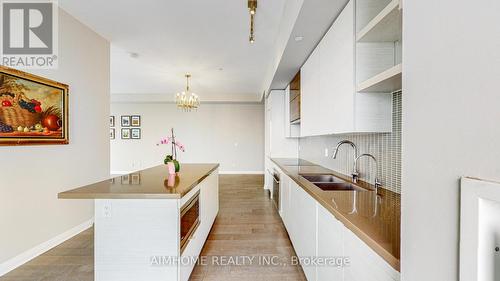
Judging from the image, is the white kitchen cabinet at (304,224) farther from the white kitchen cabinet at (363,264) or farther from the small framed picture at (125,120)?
the small framed picture at (125,120)

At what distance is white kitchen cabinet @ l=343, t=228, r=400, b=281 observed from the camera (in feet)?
2.96

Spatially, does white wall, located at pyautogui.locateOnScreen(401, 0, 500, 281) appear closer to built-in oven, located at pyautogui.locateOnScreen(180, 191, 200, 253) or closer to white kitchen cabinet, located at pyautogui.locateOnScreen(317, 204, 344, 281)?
white kitchen cabinet, located at pyautogui.locateOnScreen(317, 204, 344, 281)

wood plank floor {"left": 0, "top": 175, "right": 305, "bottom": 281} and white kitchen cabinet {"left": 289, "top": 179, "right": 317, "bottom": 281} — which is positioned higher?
white kitchen cabinet {"left": 289, "top": 179, "right": 317, "bottom": 281}

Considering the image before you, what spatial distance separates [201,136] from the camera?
870cm

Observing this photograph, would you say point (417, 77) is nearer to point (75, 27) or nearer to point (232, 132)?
point (75, 27)

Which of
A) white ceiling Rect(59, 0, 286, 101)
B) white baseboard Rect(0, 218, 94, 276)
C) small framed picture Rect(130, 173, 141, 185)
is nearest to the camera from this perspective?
small framed picture Rect(130, 173, 141, 185)

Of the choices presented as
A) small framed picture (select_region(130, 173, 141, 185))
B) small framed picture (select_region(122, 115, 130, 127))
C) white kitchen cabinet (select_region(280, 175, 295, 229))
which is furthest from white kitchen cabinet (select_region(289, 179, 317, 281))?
small framed picture (select_region(122, 115, 130, 127))

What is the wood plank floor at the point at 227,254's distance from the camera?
227cm

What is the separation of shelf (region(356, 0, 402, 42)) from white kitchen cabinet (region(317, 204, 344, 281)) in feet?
3.81

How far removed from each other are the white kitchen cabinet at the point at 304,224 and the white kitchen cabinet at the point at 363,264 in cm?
55

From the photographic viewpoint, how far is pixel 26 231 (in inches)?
101

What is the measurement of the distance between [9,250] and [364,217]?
3.22m
